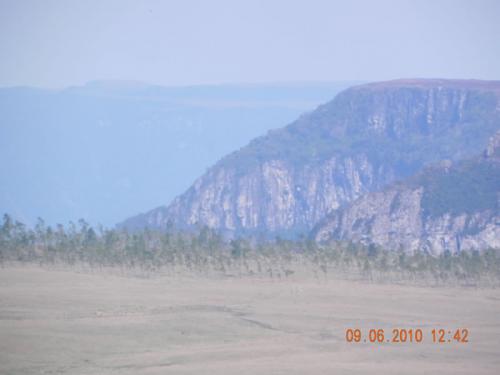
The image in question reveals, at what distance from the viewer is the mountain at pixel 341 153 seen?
17862 centimetres

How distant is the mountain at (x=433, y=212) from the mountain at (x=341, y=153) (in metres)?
37.6

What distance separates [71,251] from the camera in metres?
86.4

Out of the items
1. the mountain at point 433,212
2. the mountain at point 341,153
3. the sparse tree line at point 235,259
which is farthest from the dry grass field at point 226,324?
the mountain at point 341,153

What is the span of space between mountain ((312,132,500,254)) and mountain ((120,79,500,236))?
123 ft

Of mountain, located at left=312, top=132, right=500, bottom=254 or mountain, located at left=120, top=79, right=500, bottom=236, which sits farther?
mountain, located at left=120, top=79, right=500, bottom=236

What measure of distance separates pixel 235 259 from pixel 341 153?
10211 centimetres

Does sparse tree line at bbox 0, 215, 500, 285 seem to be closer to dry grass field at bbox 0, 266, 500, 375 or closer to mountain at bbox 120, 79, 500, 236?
Answer: dry grass field at bbox 0, 266, 500, 375

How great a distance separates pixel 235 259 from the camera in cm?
8881

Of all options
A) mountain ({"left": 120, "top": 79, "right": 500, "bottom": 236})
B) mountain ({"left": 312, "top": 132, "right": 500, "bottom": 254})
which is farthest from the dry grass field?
mountain ({"left": 120, "top": 79, "right": 500, "bottom": 236})

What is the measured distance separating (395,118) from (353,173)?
38.7ft

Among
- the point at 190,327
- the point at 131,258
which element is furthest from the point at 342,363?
the point at 131,258

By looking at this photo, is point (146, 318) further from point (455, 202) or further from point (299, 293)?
point (455, 202)

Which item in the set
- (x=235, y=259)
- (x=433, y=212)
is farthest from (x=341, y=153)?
(x=235, y=259)

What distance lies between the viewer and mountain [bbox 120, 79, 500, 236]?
178625 mm
